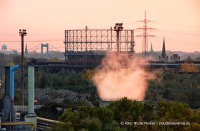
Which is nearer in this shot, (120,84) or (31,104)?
(31,104)

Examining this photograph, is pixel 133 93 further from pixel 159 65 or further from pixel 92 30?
pixel 92 30

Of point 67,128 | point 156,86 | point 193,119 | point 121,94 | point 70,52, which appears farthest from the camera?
point 70,52

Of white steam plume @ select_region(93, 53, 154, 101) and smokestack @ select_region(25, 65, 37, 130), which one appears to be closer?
smokestack @ select_region(25, 65, 37, 130)

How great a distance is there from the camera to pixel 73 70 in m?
52.4

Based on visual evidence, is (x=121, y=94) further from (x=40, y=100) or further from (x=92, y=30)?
(x=92, y=30)

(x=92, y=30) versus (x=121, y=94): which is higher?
(x=92, y=30)

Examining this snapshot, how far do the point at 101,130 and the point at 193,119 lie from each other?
2785 millimetres

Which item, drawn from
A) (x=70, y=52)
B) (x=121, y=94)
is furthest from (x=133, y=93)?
(x=70, y=52)

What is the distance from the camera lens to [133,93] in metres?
32.3

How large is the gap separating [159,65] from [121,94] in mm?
22262

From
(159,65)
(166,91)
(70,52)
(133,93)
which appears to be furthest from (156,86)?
(70,52)

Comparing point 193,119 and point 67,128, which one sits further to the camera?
point 193,119

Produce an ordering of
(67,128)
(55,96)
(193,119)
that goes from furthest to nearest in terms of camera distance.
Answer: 1. (55,96)
2. (193,119)
3. (67,128)

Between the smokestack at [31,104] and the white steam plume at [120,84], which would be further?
the white steam plume at [120,84]
